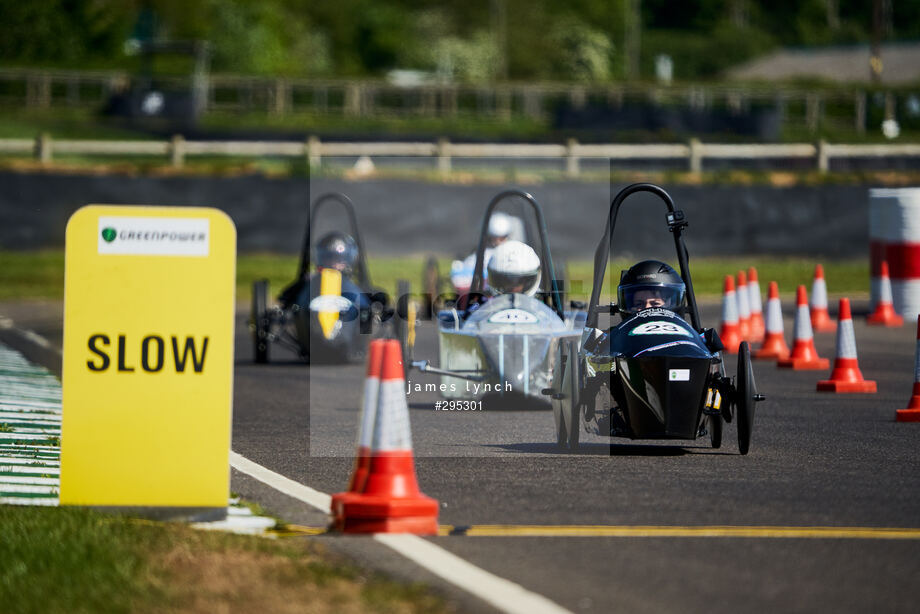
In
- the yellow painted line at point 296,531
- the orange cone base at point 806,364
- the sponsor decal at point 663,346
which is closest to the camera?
the yellow painted line at point 296,531

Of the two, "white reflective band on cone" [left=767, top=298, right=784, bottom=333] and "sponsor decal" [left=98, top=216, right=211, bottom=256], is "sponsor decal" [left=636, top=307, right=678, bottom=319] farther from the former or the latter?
"white reflective band on cone" [left=767, top=298, right=784, bottom=333]

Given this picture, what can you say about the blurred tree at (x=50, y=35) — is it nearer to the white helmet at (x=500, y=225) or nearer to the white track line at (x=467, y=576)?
the white helmet at (x=500, y=225)

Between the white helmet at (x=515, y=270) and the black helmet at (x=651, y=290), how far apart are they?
8.37 feet

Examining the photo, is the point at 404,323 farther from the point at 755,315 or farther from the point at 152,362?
the point at 152,362

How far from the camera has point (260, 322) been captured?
724 inches

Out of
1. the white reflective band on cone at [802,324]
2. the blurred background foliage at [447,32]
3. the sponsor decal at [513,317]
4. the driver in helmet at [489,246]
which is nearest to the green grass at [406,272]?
the driver in helmet at [489,246]

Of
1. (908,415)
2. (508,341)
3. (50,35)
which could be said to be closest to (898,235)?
(908,415)

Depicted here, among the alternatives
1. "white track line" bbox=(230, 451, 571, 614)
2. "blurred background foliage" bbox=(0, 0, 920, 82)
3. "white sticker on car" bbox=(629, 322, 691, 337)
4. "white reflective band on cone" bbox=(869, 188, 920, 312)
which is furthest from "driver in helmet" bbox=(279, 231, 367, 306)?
"blurred background foliage" bbox=(0, 0, 920, 82)

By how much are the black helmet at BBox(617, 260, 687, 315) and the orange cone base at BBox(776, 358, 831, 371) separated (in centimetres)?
590

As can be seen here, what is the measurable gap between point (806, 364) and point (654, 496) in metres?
8.60

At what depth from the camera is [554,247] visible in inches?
1224

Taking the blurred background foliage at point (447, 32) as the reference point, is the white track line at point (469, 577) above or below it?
below

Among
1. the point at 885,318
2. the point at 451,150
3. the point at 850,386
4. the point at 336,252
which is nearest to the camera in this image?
the point at 850,386

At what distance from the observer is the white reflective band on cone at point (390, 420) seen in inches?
302
